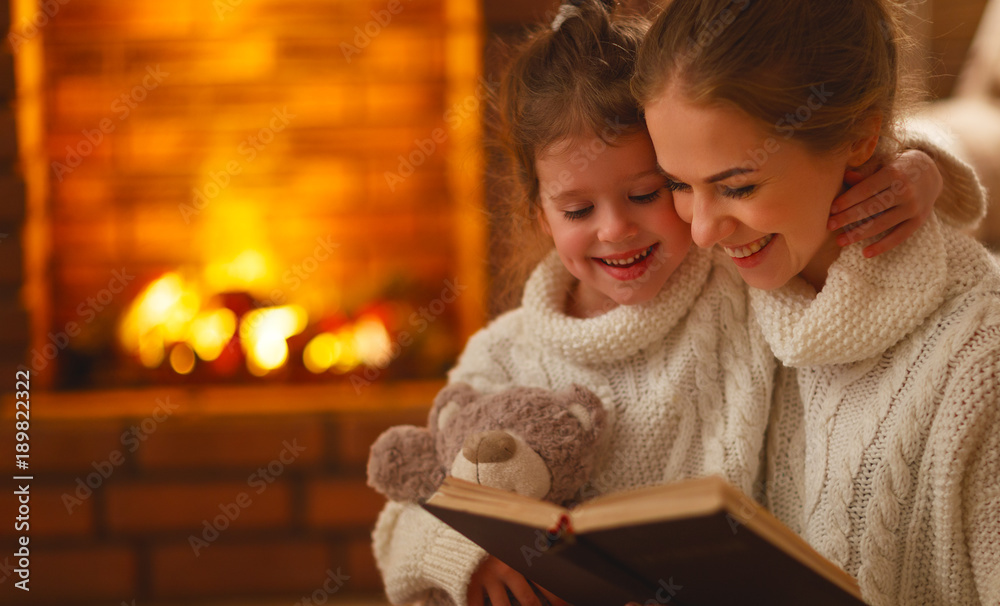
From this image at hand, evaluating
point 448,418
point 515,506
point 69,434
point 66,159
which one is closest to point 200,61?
point 66,159

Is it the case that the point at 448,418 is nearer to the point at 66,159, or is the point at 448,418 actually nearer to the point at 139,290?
the point at 139,290

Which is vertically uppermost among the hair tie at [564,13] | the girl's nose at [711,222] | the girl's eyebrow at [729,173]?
the hair tie at [564,13]

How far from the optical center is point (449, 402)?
104cm

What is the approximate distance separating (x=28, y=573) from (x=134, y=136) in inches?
41.8

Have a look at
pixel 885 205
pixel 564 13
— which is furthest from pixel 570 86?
pixel 885 205

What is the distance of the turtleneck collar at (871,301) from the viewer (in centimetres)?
81

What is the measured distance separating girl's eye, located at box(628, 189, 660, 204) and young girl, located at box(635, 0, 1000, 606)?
5 cm

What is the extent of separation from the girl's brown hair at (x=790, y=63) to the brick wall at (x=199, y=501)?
1.26m

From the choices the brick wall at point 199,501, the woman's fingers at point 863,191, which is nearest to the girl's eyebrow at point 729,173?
the woman's fingers at point 863,191

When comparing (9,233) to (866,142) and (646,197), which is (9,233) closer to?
(646,197)

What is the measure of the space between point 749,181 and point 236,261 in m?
1.69

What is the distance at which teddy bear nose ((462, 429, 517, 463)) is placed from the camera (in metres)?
0.89

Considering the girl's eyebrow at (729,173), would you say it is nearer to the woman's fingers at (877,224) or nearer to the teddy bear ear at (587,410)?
the woman's fingers at (877,224)

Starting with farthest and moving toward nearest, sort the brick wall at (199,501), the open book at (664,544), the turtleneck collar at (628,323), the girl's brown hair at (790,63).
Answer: the brick wall at (199,501), the turtleneck collar at (628,323), the girl's brown hair at (790,63), the open book at (664,544)
